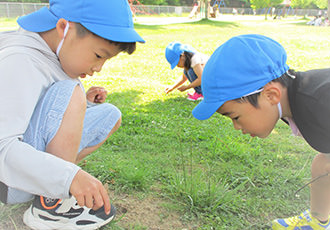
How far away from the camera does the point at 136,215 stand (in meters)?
1.84

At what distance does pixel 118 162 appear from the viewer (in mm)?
2346

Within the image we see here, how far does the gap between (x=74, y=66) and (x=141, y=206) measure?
886mm

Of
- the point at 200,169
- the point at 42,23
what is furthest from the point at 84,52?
the point at 200,169

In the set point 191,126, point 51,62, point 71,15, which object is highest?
point 71,15

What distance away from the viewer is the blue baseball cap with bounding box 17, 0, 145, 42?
1613mm

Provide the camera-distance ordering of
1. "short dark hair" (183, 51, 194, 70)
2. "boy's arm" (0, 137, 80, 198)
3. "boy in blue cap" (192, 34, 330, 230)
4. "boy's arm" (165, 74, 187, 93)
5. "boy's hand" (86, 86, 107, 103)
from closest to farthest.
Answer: "boy's arm" (0, 137, 80, 198), "boy in blue cap" (192, 34, 330, 230), "boy's hand" (86, 86, 107, 103), "short dark hair" (183, 51, 194, 70), "boy's arm" (165, 74, 187, 93)

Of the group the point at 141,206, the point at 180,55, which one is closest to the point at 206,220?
the point at 141,206

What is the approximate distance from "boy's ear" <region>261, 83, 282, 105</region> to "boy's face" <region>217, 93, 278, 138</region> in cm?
2

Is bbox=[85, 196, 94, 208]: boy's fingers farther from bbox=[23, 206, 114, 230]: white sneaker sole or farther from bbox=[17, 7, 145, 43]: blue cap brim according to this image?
bbox=[17, 7, 145, 43]: blue cap brim

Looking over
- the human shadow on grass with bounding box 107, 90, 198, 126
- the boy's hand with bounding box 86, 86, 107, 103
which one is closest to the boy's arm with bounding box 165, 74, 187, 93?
the human shadow on grass with bounding box 107, 90, 198, 126

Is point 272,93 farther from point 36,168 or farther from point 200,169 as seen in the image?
point 36,168

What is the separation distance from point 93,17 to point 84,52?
19cm

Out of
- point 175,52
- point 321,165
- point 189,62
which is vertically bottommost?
point 189,62

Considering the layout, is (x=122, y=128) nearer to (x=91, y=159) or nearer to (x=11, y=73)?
(x=91, y=159)
